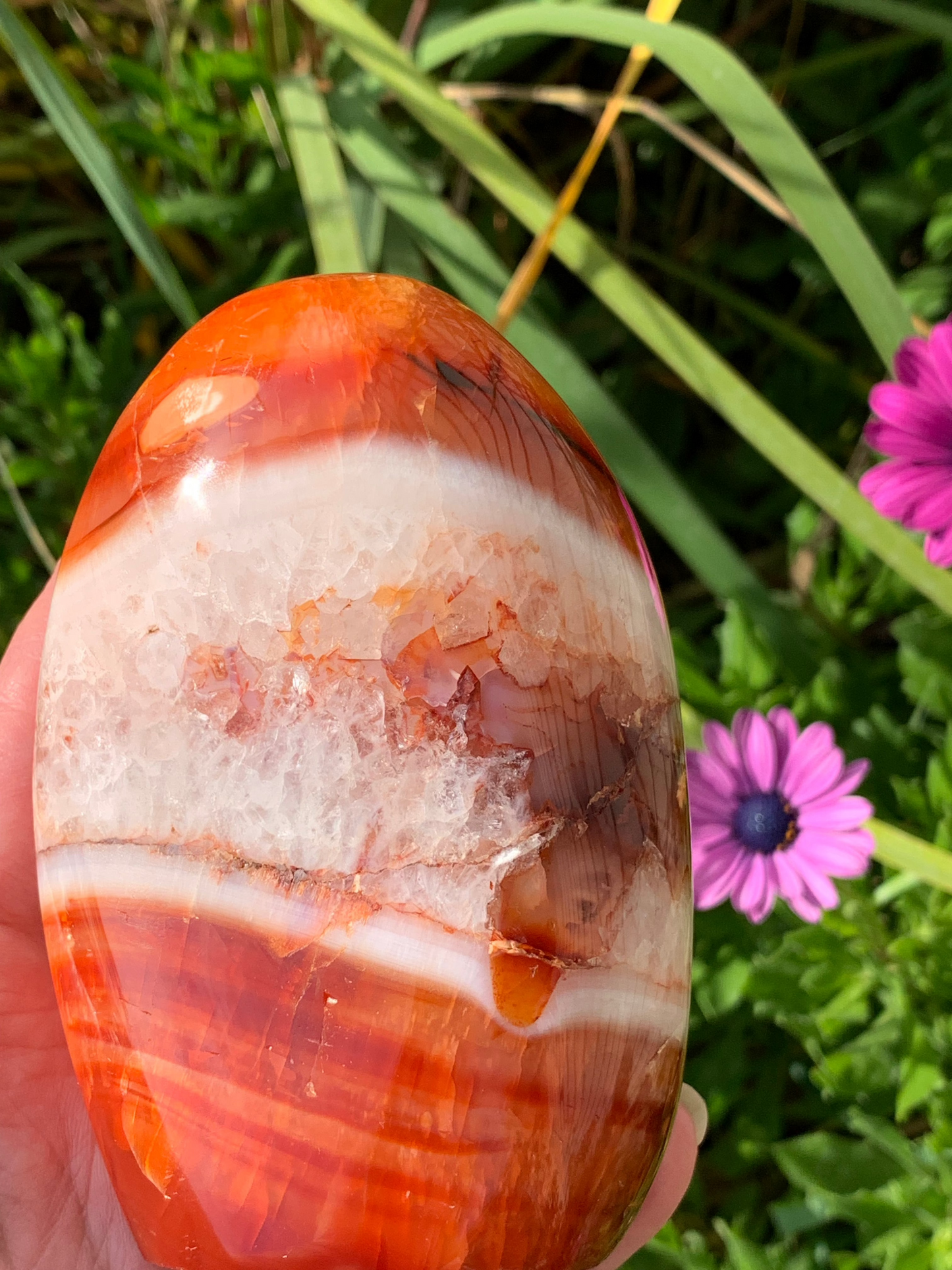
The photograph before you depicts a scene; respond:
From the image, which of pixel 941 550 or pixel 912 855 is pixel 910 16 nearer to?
pixel 941 550

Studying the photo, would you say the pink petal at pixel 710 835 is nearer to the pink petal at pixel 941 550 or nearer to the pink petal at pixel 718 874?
the pink petal at pixel 718 874

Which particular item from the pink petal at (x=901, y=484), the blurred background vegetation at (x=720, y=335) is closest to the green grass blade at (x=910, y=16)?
the blurred background vegetation at (x=720, y=335)

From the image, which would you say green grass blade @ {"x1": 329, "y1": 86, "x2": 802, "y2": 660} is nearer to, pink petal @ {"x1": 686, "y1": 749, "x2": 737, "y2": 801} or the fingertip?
pink petal @ {"x1": 686, "y1": 749, "x2": 737, "y2": 801}

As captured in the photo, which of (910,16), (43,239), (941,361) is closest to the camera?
(941,361)

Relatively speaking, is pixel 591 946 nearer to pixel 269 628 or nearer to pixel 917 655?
pixel 269 628

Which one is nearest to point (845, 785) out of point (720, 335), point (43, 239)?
point (720, 335)

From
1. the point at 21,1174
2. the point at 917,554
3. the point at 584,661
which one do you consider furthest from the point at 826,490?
the point at 21,1174
